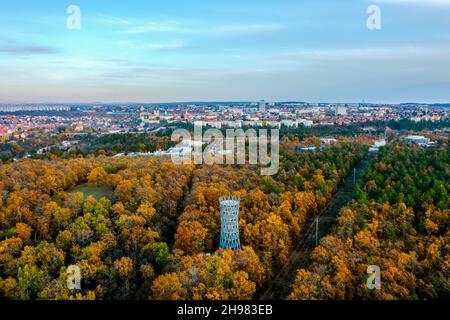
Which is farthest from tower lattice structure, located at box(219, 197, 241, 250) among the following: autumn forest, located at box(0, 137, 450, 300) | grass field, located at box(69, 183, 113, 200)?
grass field, located at box(69, 183, 113, 200)

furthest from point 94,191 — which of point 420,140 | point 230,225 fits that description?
point 420,140

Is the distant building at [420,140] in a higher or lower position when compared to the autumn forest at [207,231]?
higher

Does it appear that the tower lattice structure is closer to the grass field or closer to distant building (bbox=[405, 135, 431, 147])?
the grass field

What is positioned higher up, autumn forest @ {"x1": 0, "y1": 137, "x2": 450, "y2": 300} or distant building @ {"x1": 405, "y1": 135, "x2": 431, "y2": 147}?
distant building @ {"x1": 405, "y1": 135, "x2": 431, "y2": 147}

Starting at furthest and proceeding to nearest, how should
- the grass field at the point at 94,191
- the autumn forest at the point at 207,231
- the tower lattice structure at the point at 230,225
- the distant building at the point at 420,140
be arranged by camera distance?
the distant building at the point at 420,140
the grass field at the point at 94,191
the tower lattice structure at the point at 230,225
the autumn forest at the point at 207,231

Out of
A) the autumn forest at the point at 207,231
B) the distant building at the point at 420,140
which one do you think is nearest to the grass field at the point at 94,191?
the autumn forest at the point at 207,231

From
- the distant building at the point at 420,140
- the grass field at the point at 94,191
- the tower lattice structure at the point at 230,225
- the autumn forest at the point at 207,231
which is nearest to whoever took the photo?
the autumn forest at the point at 207,231

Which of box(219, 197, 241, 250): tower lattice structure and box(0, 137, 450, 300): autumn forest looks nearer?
box(0, 137, 450, 300): autumn forest

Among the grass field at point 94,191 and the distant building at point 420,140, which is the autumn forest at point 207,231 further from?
the distant building at point 420,140
